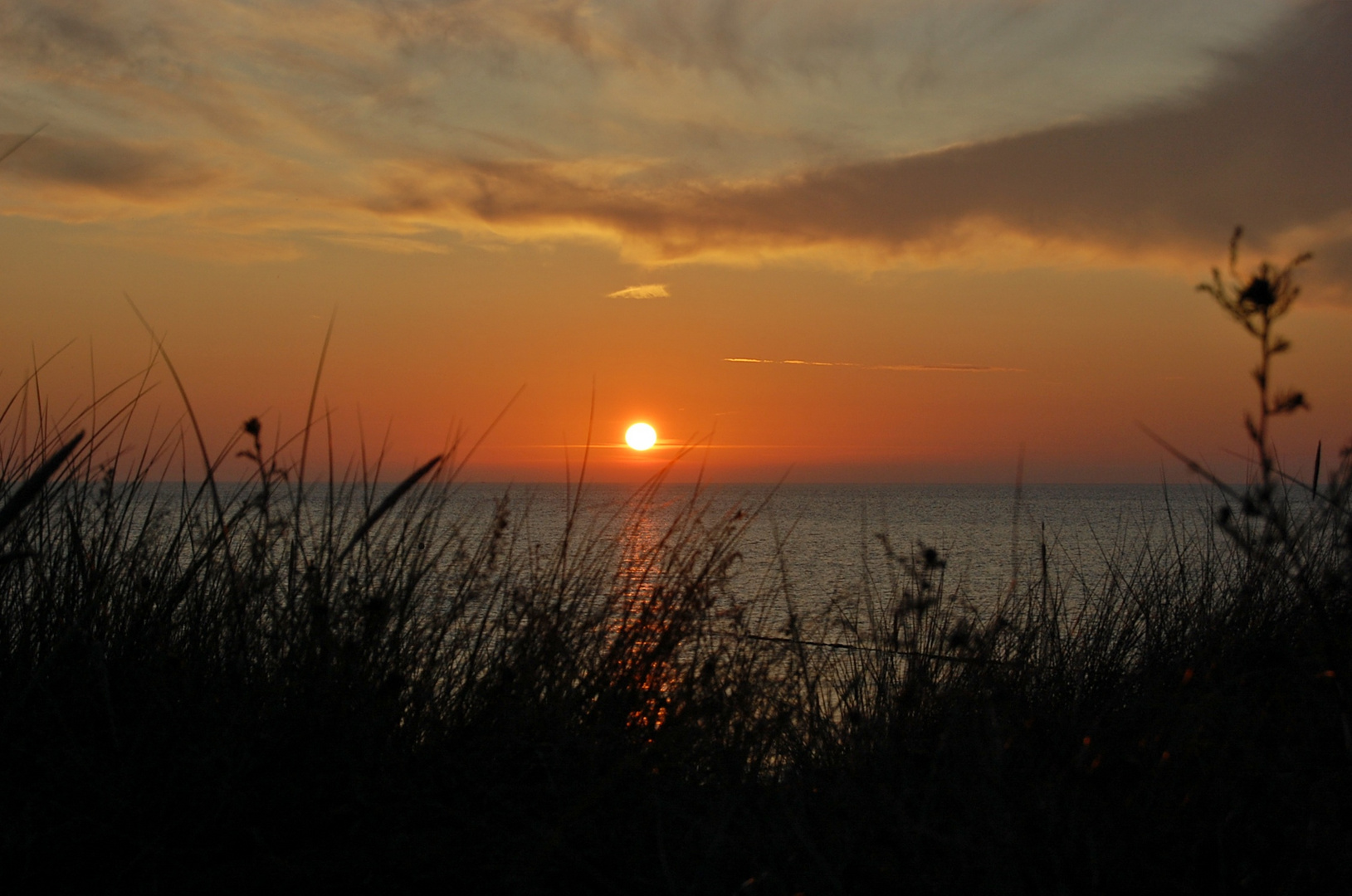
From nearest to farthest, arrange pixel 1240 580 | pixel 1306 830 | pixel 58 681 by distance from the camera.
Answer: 1. pixel 1306 830
2. pixel 58 681
3. pixel 1240 580

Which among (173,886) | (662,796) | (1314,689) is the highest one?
(1314,689)

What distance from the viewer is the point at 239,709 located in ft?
7.14

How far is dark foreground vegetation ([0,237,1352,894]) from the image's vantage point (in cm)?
173

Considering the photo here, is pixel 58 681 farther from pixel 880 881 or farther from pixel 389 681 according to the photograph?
pixel 880 881

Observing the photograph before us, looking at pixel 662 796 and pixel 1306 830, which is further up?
pixel 1306 830

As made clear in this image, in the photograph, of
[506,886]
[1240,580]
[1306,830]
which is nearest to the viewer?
[1306,830]

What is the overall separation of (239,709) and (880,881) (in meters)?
1.43

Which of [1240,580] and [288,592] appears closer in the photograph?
[288,592]

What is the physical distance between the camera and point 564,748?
2295mm

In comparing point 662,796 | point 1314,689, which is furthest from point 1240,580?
point 662,796

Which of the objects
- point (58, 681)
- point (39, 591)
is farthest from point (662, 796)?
point (39, 591)

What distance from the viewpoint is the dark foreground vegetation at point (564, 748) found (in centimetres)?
173

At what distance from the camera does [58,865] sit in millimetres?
1935

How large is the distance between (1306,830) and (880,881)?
0.75 m
